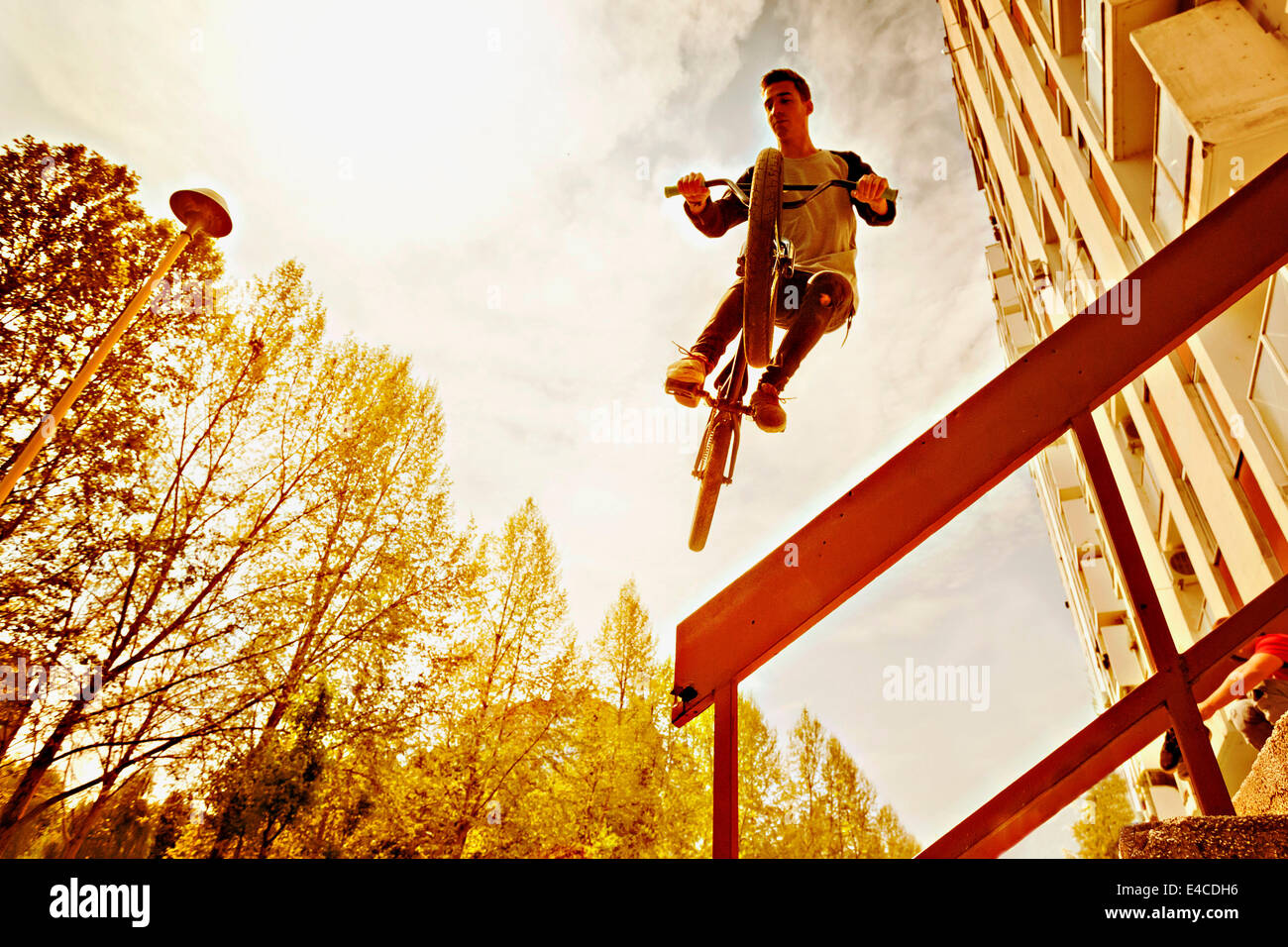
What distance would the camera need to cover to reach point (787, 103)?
5246mm

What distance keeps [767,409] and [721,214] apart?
1.90 m

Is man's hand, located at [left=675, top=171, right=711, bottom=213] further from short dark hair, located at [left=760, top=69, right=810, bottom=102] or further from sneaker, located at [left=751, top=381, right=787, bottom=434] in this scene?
sneaker, located at [left=751, top=381, right=787, bottom=434]

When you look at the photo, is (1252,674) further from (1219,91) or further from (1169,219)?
(1169,219)

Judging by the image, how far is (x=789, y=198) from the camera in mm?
4961

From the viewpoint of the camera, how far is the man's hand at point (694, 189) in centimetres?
490

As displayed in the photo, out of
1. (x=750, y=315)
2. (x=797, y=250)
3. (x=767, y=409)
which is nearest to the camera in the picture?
(x=750, y=315)

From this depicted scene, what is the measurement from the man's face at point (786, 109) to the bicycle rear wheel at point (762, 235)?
1.24 metres

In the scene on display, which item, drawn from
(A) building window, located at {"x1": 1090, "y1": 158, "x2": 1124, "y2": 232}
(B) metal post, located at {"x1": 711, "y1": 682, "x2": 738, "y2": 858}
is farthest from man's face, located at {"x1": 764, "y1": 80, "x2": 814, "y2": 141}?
(A) building window, located at {"x1": 1090, "y1": 158, "x2": 1124, "y2": 232}

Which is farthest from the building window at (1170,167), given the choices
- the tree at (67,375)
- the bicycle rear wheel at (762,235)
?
the tree at (67,375)

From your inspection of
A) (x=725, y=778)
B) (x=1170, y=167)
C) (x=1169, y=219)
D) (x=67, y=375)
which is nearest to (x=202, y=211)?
(x=67, y=375)
